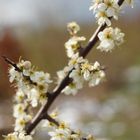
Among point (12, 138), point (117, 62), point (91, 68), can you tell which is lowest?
point (12, 138)

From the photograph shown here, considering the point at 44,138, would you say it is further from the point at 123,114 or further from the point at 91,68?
the point at 91,68

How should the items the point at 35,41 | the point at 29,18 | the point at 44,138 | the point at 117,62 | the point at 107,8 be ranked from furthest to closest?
the point at 29,18
the point at 35,41
the point at 117,62
the point at 44,138
the point at 107,8

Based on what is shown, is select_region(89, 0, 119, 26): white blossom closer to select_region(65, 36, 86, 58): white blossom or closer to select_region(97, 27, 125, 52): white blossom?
select_region(97, 27, 125, 52): white blossom

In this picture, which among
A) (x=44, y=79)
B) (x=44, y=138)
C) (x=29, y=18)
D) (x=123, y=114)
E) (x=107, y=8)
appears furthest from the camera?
(x=29, y=18)

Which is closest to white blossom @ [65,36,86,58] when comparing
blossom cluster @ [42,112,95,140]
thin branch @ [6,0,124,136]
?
thin branch @ [6,0,124,136]

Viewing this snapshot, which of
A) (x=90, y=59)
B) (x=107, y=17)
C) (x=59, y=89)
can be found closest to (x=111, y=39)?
(x=107, y=17)

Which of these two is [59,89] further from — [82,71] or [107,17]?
[107,17]

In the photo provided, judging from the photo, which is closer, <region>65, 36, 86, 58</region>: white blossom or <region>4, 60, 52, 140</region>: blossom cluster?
<region>4, 60, 52, 140</region>: blossom cluster

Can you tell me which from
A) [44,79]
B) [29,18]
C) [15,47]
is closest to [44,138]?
[15,47]
